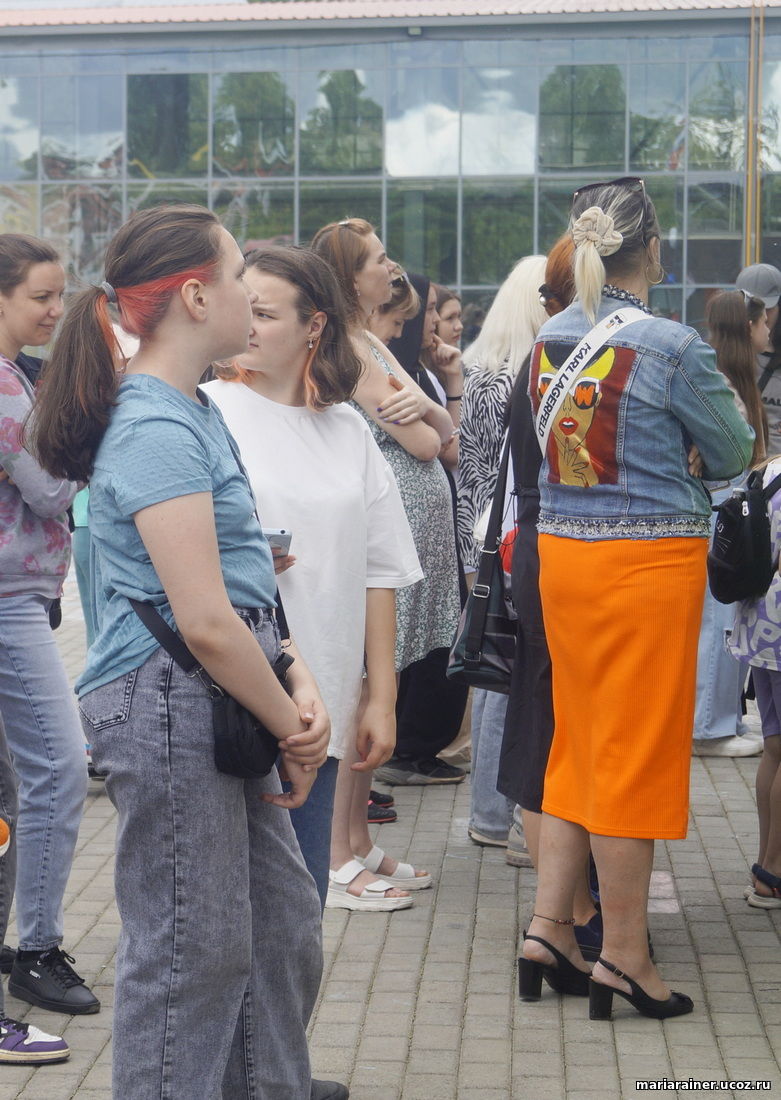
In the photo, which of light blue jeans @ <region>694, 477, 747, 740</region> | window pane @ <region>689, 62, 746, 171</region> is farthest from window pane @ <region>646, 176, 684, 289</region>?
light blue jeans @ <region>694, 477, 747, 740</region>

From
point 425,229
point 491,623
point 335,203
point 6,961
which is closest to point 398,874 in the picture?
point 491,623

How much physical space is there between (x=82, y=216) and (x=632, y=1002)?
83.7ft

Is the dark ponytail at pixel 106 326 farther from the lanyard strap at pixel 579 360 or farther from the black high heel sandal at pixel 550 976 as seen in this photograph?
the black high heel sandal at pixel 550 976

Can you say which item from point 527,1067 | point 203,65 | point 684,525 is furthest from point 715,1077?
point 203,65

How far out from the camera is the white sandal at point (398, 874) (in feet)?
16.3

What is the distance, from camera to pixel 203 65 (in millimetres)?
26562

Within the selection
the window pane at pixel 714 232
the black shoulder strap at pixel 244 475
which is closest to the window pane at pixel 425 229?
the window pane at pixel 714 232

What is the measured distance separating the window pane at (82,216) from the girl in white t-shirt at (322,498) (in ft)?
81.0

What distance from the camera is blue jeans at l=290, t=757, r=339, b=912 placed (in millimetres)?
3256

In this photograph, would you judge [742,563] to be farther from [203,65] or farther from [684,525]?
[203,65]

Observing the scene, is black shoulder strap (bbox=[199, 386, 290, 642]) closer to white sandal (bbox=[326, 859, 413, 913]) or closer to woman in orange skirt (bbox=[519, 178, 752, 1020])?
woman in orange skirt (bbox=[519, 178, 752, 1020])

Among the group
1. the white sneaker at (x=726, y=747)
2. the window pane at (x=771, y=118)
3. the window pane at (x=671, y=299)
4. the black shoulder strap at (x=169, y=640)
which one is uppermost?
the window pane at (x=771, y=118)

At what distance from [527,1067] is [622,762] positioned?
0.78 meters

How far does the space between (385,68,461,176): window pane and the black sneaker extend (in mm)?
20350
